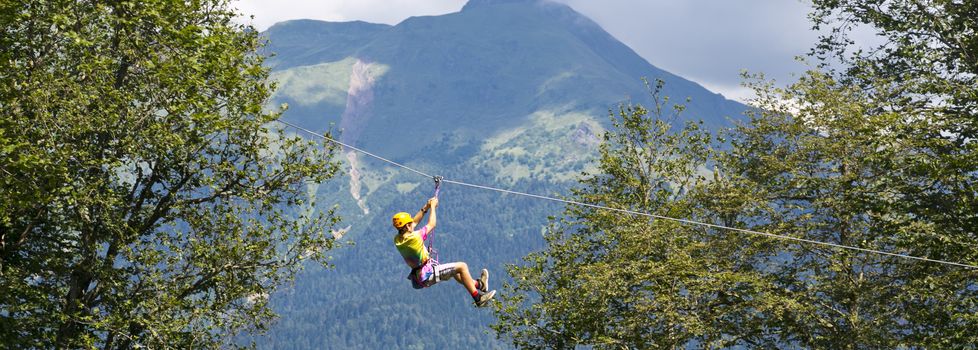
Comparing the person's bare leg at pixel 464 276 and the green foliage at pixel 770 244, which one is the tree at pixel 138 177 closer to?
the person's bare leg at pixel 464 276

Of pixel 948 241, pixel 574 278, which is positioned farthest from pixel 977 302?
pixel 574 278

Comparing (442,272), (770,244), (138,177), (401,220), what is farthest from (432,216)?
(770,244)

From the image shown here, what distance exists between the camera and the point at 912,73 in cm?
3688

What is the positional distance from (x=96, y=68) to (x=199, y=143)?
338cm

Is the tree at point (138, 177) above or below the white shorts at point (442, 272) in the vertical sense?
above

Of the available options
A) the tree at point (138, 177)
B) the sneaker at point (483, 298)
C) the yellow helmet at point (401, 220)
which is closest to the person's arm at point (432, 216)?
the yellow helmet at point (401, 220)

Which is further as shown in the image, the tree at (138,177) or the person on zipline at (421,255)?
the tree at (138,177)

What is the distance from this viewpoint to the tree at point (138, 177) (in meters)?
24.6

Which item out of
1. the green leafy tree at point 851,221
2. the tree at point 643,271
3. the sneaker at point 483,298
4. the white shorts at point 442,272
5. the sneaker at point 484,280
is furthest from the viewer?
the tree at point 643,271

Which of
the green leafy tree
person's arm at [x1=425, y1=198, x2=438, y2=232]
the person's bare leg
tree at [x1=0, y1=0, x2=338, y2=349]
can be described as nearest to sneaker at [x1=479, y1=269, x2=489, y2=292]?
the person's bare leg

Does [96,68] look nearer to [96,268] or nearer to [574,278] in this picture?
[96,268]

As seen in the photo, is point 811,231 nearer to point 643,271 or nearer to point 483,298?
point 643,271

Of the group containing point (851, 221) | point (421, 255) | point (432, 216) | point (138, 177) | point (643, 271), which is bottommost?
point (851, 221)

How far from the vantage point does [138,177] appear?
28406 mm
